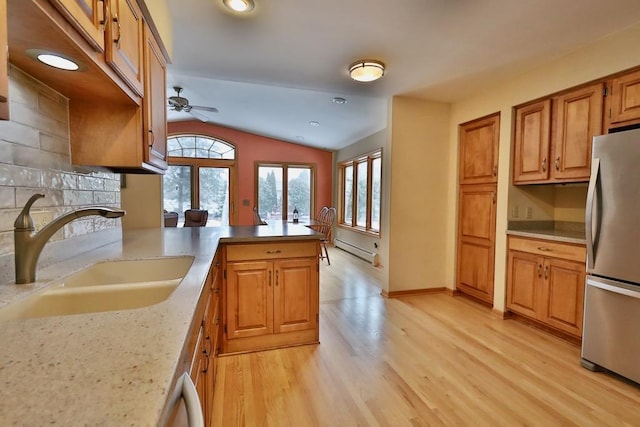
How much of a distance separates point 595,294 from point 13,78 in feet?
10.8

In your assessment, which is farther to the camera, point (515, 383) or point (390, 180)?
point (390, 180)

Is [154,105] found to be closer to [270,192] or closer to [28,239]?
[28,239]

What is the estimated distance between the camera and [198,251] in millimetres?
1646

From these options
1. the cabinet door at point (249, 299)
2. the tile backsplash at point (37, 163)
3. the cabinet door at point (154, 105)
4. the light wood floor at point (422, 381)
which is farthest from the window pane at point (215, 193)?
the tile backsplash at point (37, 163)

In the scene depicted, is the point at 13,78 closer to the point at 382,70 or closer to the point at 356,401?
the point at 356,401

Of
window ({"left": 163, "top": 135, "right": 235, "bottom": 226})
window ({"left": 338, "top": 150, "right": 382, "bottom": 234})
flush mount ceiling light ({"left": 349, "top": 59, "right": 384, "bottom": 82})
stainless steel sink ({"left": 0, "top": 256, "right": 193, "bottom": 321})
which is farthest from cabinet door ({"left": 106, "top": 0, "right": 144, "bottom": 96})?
window ({"left": 163, "top": 135, "right": 235, "bottom": 226})

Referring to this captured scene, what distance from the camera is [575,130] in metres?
2.45

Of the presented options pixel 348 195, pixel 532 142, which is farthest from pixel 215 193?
pixel 532 142

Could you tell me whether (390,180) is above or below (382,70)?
below

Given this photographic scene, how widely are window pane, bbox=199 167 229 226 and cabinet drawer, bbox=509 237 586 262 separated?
575 centimetres

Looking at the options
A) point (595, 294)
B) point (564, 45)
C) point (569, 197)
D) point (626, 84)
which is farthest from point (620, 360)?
point (564, 45)

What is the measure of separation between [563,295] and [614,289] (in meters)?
0.55

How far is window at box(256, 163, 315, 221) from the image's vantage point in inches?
281

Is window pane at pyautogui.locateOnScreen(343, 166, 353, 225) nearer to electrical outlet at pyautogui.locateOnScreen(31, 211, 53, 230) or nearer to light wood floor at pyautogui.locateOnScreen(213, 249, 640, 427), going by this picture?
light wood floor at pyautogui.locateOnScreen(213, 249, 640, 427)
